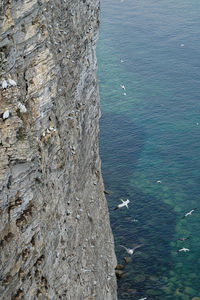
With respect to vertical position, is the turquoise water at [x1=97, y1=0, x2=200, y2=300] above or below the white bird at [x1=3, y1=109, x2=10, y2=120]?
below

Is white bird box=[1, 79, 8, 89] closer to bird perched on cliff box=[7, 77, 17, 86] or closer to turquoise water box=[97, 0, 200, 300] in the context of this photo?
bird perched on cliff box=[7, 77, 17, 86]

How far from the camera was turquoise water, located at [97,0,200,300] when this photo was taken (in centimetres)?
5100

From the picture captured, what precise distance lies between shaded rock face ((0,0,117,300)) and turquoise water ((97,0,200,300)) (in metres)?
15.1

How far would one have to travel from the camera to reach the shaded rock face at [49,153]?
1938cm

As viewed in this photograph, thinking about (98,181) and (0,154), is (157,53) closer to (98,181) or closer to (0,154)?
(98,181)

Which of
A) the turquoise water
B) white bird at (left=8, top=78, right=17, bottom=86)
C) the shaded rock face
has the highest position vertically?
white bird at (left=8, top=78, right=17, bottom=86)

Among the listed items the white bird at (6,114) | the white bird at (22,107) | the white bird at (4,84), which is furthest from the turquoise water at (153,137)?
the white bird at (4,84)

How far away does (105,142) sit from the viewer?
71125mm

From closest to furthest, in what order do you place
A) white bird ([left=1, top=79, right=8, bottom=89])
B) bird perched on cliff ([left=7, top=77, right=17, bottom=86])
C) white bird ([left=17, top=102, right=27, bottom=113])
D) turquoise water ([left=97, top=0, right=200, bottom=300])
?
white bird ([left=1, top=79, right=8, bottom=89])
bird perched on cliff ([left=7, top=77, right=17, bottom=86])
white bird ([left=17, top=102, right=27, bottom=113])
turquoise water ([left=97, top=0, right=200, bottom=300])

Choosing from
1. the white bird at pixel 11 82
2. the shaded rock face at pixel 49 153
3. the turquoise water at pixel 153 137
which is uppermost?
the white bird at pixel 11 82

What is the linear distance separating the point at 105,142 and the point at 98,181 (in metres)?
32.6

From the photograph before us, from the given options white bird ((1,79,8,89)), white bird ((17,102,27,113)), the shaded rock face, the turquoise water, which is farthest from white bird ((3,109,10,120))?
the turquoise water

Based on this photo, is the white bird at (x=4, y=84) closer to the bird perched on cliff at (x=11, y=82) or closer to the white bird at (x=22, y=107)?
the bird perched on cliff at (x=11, y=82)

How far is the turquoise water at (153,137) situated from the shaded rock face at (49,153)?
1509cm
